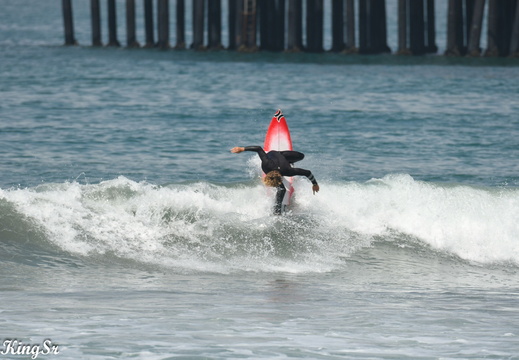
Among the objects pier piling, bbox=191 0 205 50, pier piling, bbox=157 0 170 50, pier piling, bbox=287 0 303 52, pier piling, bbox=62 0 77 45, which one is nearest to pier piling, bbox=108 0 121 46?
pier piling, bbox=62 0 77 45

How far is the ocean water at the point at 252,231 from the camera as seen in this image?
8078 millimetres

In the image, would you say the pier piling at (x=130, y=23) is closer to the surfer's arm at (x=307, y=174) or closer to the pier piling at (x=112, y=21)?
the pier piling at (x=112, y=21)

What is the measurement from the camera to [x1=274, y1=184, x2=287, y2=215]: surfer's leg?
12.6m

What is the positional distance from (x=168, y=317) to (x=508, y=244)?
20.2ft

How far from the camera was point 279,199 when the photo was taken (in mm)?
12688

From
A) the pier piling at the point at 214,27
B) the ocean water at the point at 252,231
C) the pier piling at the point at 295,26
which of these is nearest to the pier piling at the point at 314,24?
the pier piling at the point at 295,26

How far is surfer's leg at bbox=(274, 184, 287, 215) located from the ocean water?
0.17m

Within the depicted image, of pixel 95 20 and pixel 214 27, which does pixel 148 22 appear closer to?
pixel 95 20

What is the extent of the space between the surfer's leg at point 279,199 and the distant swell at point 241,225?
0.16 meters

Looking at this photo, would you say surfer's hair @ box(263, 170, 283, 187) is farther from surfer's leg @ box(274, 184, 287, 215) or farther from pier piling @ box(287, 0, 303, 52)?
pier piling @ box(287, 0, 303, 52)

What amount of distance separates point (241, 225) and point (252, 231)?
24cm

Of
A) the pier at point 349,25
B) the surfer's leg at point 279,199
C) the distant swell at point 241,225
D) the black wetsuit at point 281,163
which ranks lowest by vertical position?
the distant swell at point 241,225

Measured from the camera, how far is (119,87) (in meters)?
29.6
